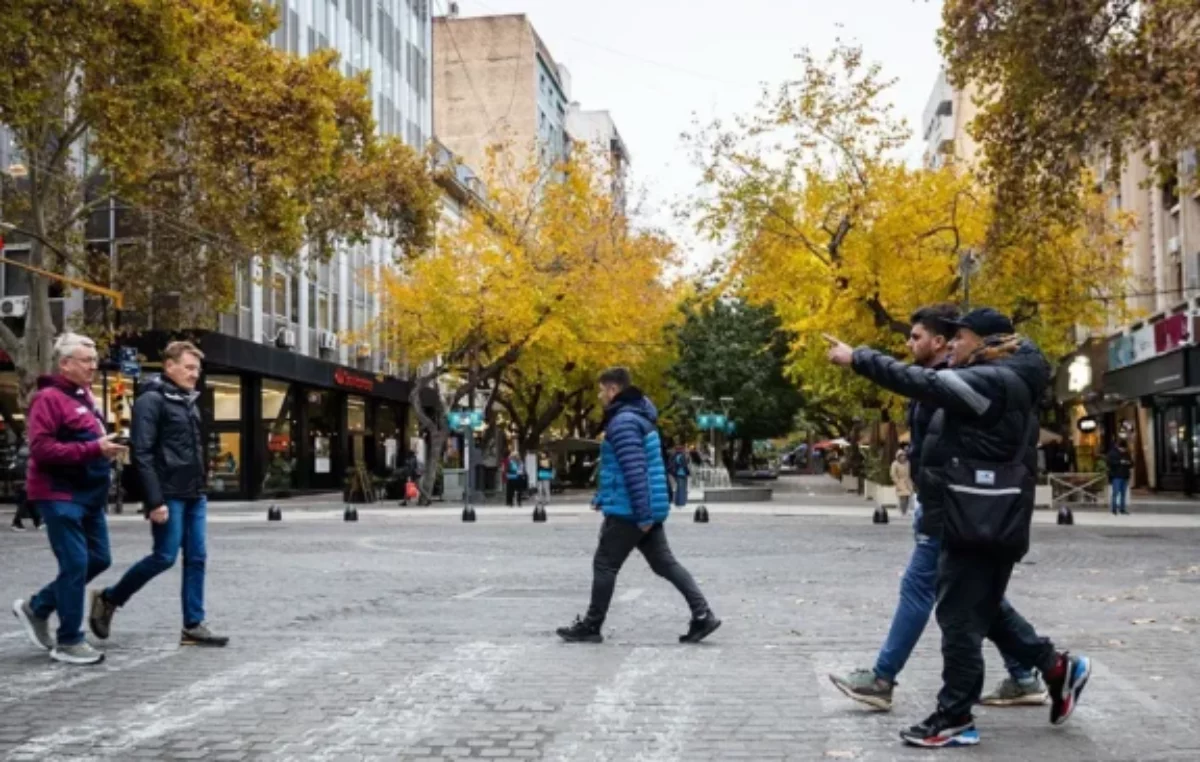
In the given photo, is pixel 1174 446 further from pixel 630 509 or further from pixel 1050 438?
pixel 630 509

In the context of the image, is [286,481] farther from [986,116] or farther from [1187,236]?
[986,116]

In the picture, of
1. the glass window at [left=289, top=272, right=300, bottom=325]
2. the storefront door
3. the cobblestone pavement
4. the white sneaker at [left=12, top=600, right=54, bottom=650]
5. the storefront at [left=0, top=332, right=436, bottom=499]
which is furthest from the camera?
the glass window at [left=289, top=272, right=300, bottom=325]

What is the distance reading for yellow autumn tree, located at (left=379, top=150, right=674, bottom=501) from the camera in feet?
125

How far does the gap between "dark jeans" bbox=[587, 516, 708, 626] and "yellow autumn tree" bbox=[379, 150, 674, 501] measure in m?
28.5

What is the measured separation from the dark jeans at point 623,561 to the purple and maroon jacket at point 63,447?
3.04 meters

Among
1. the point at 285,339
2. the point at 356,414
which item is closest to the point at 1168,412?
the point at 285,339

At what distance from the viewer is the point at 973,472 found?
5539 millimetres

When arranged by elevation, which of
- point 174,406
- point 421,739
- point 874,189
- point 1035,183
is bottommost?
point 421,739

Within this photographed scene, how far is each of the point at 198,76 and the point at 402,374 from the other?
111ft

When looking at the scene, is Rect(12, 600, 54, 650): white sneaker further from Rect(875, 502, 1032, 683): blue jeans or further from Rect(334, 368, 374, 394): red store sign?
Rect(334, 368, 374, 394): red store sign

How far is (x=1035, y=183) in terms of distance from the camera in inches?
749

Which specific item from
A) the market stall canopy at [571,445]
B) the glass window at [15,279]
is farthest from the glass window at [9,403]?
the market stall canopy at [571,445]

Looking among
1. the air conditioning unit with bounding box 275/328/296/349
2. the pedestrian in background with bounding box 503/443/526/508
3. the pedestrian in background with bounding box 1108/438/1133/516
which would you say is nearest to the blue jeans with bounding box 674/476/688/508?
the pedestrian in background with bounding box 503/443/526/508

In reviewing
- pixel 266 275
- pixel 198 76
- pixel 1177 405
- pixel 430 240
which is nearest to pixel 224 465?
pixel 266 275
